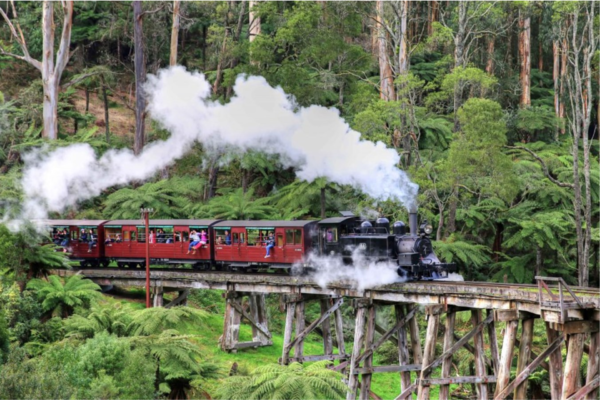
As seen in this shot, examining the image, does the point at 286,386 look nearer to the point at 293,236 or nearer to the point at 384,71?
the point at 293,236

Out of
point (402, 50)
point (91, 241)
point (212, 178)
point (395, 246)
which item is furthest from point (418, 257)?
point (212, 178)

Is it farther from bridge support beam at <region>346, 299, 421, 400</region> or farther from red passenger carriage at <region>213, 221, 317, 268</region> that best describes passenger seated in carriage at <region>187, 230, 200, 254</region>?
bridge support beam at <region>346, 299, 421, 400</region>

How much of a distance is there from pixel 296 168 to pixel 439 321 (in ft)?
49.9

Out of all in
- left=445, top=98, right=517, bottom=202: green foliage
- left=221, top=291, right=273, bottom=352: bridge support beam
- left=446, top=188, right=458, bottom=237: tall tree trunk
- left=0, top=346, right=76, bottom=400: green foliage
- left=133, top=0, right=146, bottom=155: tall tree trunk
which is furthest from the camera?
left=133, top=0, right=146, bottom=155: tall tree trunk

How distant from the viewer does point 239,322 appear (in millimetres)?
29844

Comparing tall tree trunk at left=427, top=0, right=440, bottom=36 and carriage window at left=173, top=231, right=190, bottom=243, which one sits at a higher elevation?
tall tree trunk at left=427, top=0, right=440, bottom=36

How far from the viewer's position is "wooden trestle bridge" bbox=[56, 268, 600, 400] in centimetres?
1966

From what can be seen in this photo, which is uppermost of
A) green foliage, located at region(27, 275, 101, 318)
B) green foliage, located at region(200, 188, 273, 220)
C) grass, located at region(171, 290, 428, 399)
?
green foliage, located at region(200, 188, 273, 220)

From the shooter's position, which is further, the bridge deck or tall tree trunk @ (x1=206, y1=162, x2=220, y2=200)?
tall tree trunk @ (x1=206, y1=162, x2=220, y2=200)

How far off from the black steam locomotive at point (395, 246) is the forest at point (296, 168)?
5002 mm

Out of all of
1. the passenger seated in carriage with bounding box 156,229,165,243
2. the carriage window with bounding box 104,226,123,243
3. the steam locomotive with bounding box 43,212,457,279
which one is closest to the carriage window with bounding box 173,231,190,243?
the steam locomotive with bounding box 43,212,457,279

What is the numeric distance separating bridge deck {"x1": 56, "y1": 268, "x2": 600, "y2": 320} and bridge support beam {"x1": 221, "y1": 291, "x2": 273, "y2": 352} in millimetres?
666

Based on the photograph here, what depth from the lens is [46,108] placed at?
44531 mm

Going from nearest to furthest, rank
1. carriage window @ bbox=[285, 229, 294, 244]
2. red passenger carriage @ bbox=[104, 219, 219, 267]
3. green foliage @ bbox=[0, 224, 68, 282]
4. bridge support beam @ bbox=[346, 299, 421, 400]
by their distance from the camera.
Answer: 1. bridge support beam @ bbox=[346, 299, 421, 400]
2. green foliage @ bbox=[0, 224, 68, 282]
3. carriage window @ bbox=[285, 229, 294, 244]
4. red passenger carriage @ bbox=[104, 219, 219, 267]
